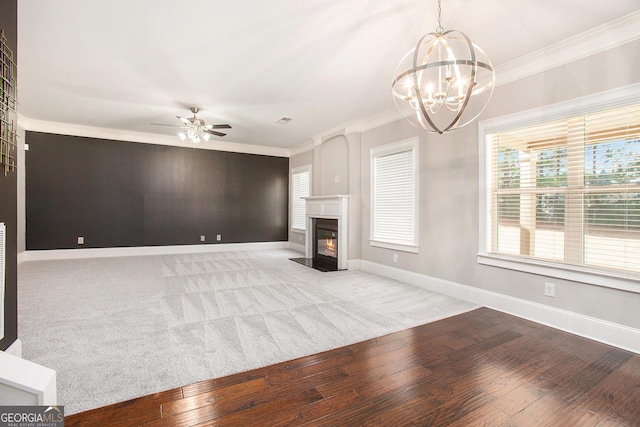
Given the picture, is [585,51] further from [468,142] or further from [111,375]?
[111,375]

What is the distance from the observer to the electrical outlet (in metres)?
2.97

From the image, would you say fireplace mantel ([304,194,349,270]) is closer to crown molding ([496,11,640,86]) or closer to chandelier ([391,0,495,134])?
chandelier ([391,0,495,134])

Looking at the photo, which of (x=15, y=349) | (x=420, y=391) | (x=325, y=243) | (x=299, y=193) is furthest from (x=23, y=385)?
(x=299, y=193)

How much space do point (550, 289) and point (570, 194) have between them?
0.96 m

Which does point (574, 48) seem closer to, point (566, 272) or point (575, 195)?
point (575, 195)

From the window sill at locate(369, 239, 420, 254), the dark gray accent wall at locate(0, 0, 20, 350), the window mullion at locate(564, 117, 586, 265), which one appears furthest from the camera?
the window sill at locate(369, 239, 420, 254)

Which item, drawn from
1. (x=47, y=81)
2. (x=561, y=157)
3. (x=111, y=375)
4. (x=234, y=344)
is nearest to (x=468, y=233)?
(x=561, y=157)

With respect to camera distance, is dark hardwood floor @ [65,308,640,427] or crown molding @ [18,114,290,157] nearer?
dark hardwood floor @ [65,308,640,427]

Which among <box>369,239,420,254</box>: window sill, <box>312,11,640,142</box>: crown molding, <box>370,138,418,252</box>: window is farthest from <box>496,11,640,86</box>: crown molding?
<box>369,239,420,254</box>: window sill

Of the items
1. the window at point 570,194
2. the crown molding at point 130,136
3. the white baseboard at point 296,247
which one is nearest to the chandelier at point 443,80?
the window at point 570,194

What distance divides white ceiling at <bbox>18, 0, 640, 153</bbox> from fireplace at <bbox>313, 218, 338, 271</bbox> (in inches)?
91.6

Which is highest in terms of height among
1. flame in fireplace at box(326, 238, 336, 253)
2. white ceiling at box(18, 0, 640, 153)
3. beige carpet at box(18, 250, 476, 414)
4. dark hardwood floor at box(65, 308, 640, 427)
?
white ceiling at box(18, 0, 640, 153)

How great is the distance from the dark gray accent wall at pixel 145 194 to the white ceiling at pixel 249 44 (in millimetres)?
1666

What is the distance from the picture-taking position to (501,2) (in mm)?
2357
